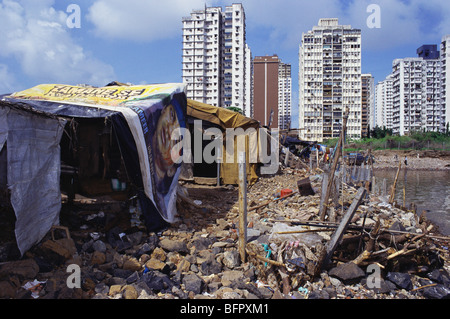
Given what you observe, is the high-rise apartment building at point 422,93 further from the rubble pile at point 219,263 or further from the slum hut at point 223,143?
the rubble pile at point 219,263

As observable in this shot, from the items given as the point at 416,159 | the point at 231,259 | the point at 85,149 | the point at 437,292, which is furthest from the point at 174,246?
the point at 416,159

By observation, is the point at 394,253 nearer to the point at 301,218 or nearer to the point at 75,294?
the point at 301,218

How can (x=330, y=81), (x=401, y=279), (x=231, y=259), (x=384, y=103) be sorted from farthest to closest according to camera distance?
(x=384, y=103) → (x=330, y=81) → (x=231, y=259) → (x=401, y=279)

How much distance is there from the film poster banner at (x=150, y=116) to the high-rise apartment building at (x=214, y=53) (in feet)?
213

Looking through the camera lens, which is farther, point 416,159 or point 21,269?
point 416,159

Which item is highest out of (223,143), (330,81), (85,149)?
(330,81)

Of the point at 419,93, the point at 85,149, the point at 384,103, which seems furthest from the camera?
the point at 384,103

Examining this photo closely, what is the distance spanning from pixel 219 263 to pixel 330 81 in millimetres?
79638

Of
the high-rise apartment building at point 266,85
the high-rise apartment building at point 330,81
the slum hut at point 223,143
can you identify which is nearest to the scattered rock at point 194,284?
the slum hut at point 223,143

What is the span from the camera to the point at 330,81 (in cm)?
7675

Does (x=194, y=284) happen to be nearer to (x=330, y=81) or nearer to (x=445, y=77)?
(x=330, y=81)
